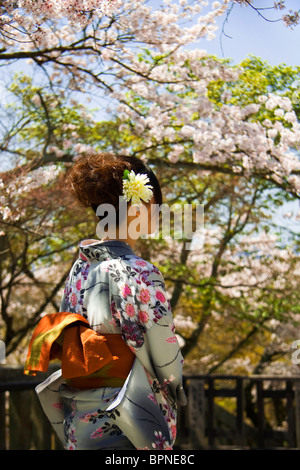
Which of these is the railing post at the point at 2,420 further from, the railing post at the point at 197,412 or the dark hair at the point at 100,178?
the dark hair at the point at 100,178

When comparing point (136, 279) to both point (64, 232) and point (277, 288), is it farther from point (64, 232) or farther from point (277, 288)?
point (277, 288)

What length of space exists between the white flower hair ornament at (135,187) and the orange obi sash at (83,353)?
40cm

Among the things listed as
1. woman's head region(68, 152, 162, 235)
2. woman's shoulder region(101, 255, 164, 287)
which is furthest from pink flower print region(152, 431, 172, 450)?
woman's head region(68, 152, 162, 235)

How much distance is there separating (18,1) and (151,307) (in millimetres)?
2459

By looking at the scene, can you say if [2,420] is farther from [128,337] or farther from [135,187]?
[135,187]

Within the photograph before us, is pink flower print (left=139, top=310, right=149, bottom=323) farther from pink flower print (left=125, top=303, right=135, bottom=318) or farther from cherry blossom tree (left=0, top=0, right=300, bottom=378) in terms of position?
cherry blossom tree (left=0, top=0, right=300, bottom=378)

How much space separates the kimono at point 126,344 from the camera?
1.75 meters

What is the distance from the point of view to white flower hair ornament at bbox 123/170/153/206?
1.85 metres

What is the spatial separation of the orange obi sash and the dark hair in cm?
38

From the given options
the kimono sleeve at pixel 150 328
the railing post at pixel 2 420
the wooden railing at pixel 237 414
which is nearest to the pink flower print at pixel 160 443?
the kimono sleeve at pixel 150 328

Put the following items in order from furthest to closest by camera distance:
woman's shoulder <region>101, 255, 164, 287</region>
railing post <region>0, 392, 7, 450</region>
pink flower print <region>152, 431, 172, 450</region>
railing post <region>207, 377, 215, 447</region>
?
railing post <region>207, 377, 215, 447</region>, railing post <region>0, 392, 7, 450</region>, woman's shoulder <region>101, 255, 164, 287</region>, pink flower print <region>152, 431, 172, 450</region>

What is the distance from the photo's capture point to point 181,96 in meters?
5.72

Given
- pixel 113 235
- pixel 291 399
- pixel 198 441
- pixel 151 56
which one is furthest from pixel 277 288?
pixel 113 235

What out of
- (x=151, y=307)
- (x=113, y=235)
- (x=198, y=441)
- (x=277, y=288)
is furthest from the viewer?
(x=277, y=288)
